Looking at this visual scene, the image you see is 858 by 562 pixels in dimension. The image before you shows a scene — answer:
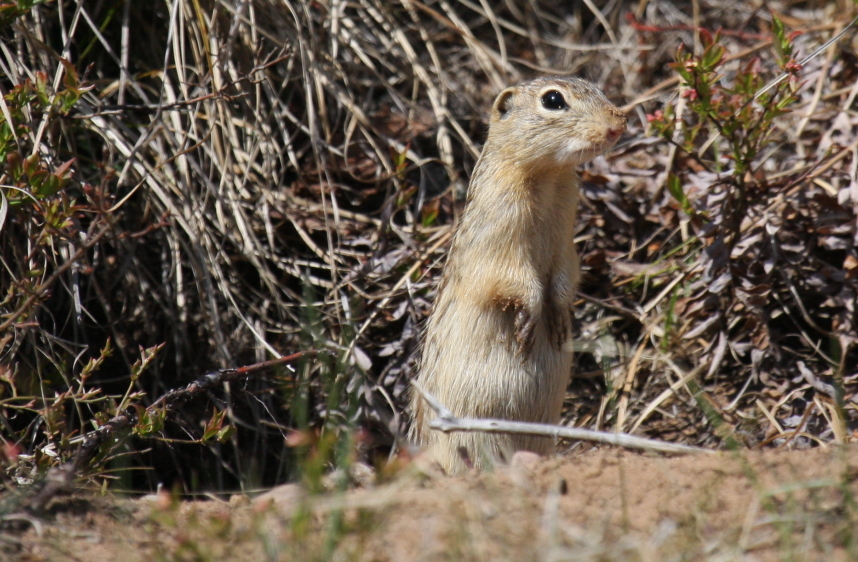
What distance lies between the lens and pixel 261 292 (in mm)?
5293

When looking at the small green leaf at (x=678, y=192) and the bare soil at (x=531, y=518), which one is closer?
the bare soil at (x=531, y=518)

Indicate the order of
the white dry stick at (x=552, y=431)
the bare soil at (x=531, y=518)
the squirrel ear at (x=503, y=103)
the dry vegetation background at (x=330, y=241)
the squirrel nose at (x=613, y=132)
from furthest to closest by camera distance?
the dry vegetation background at (x=330, y=241) → the squirrel ear at (x=503, y=103) → the squirrel nose at (x=613, y=132) → the white dry stick at (x=552, y=431) → the bare soil at (x=531, y=518)

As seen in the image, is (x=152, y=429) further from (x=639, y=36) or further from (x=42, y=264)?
(x=639, y=36)

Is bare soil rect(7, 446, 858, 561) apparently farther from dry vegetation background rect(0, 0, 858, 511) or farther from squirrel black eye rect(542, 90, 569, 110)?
squirrel black eye rect(542, 90, 569, 110)

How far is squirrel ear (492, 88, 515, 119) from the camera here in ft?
14.1

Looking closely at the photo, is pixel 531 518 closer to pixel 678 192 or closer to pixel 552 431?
pixel 552 431

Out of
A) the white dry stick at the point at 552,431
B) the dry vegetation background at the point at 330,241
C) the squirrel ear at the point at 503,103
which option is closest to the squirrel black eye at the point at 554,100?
the squirrel ear at the point at 503,103

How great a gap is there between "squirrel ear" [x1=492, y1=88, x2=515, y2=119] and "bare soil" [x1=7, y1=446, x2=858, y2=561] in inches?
79.6

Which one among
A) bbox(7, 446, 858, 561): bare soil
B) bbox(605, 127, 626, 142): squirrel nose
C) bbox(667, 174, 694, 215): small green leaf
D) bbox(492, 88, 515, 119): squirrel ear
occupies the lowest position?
bbox(7, 446, 858, 561): bare soil

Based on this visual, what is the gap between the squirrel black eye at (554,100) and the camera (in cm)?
398

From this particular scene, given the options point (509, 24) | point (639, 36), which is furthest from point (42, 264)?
point (639, 36)

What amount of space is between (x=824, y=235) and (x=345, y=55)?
326 centimetres

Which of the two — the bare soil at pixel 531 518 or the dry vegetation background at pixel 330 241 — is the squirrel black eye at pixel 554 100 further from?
the bare soil at pixel 531 518

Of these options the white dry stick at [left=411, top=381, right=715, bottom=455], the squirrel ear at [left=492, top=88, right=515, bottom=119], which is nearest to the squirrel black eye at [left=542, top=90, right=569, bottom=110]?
the squirrel ear at [left=492, top=88, right=515, bottom=119]
